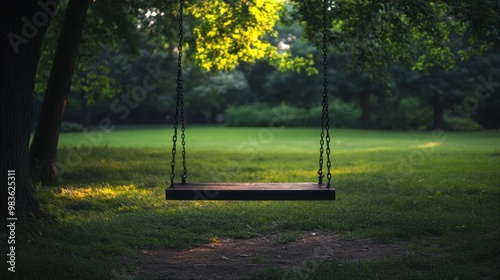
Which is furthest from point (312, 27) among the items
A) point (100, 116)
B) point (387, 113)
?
point (100, 116)

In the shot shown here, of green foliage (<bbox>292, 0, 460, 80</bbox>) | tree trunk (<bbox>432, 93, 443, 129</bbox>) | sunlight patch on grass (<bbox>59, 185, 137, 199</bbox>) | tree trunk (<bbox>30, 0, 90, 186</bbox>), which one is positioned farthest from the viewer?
tree trunk (<bbox>432, 93, 443, 129</bbox>)

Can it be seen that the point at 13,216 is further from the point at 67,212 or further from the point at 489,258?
the point at 489,258

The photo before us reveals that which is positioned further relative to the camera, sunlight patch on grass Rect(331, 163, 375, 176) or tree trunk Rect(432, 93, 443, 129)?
tree trunk Rect(432, 93, 443, 129)

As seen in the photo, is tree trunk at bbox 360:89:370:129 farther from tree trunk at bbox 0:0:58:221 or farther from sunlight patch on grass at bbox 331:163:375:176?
tree trunk at bbox 0:0:58:221

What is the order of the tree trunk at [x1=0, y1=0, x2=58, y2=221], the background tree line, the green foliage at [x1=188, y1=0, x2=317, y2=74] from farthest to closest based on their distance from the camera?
the background tree line → the green foliage at [x1=188, y1=0, x2=317, y2=74] → the tree trunk at [x1=0, y1=0, x2=58, y2=221]

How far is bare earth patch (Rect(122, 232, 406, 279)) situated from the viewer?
6.17 meters

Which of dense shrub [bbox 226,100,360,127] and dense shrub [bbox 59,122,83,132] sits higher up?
dense shrub [bbox 226,100,360,127]

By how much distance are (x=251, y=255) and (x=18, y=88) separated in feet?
12.5

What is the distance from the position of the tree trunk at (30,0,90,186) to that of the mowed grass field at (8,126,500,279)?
0.64m

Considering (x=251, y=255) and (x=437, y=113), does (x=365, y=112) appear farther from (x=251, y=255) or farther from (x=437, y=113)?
(x=251, y=255)

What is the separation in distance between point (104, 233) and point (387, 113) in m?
38.4

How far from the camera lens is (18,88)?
750cm

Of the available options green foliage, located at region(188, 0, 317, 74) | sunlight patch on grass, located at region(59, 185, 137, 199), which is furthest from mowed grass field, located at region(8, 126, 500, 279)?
green foliage, located at region(188, 0, 317, 74)

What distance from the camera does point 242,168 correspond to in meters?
16.4
